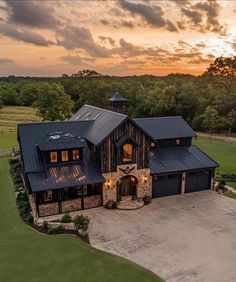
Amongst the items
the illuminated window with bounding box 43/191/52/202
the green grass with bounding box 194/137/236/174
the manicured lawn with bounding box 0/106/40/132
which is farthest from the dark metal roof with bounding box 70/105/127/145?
the manicured lawn with bounding box 0/106/40/132

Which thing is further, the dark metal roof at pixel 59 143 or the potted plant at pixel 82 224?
the dark metal roof at pixel 59 143

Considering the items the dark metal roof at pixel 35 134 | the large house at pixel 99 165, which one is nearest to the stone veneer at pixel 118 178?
the large house at pixel 99 165

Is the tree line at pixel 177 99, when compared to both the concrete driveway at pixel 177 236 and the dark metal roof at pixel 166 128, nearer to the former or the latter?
the dark metal roof at pixel 166 128

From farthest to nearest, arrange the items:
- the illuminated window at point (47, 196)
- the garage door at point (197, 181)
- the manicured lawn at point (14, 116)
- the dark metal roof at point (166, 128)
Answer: the manicured lawn at point (14, 116), the dark metal roof at point (166, 128), the garage door at point (197, 181), the illuminated window at point (47, 196)

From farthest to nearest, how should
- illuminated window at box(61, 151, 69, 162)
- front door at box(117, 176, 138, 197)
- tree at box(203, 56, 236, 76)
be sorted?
tree at box(203, 56, 236, 76) → front door at box(117, 176, 138, 197) → illuminated window at box(61, 151, 69, 162)

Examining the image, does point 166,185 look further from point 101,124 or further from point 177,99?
point 177,99

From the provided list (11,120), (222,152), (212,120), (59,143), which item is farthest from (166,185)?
(11,120)

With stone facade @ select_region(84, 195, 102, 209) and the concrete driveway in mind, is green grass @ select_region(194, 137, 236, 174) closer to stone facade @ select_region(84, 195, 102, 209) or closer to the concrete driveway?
the concrete driveway
